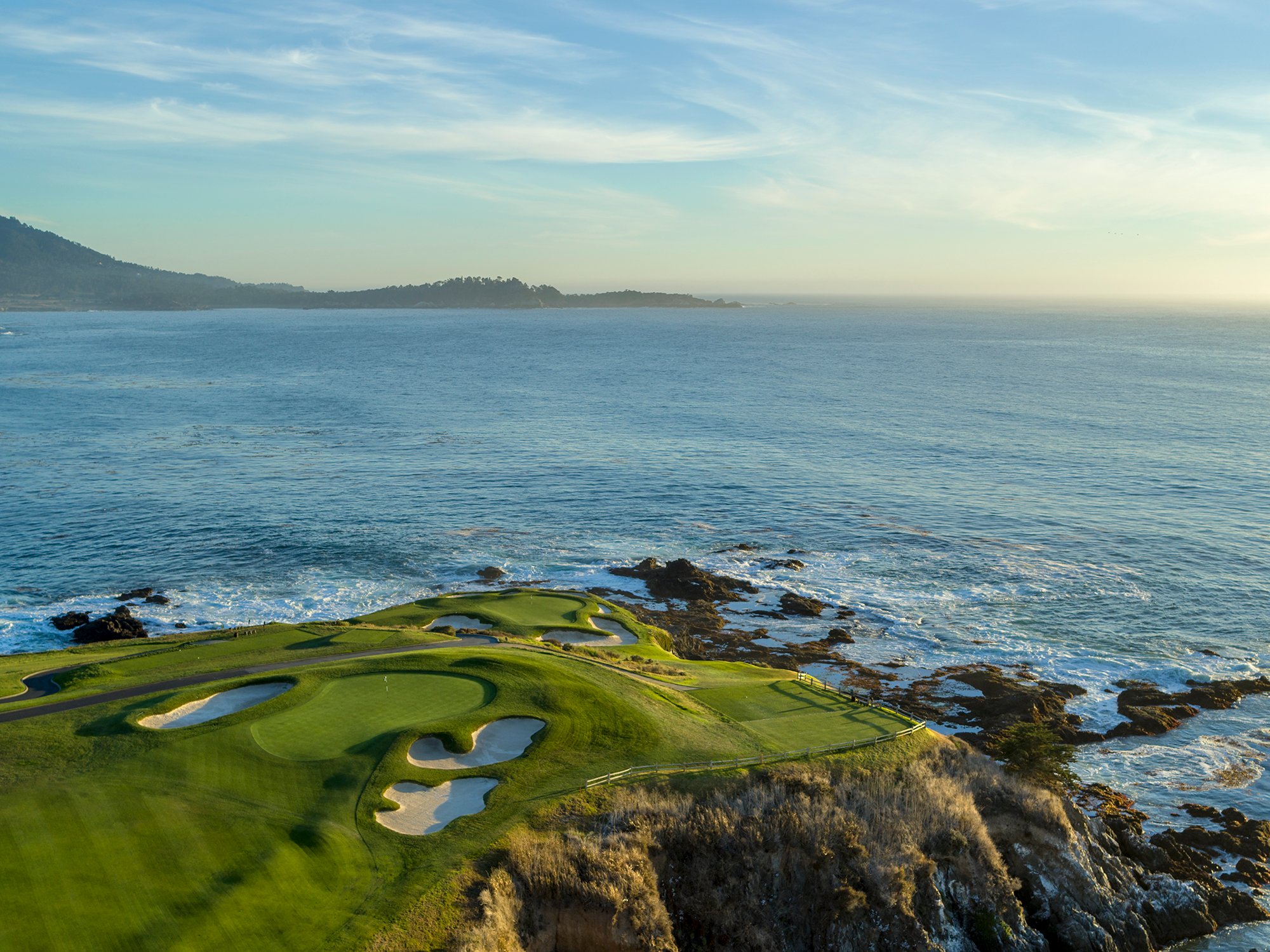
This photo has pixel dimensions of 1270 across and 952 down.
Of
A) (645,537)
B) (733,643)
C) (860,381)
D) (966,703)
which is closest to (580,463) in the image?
(645,537)

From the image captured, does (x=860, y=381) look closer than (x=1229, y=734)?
No

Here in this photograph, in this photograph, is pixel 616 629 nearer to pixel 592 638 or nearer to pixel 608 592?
pixel 592 638

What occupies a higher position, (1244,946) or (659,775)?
(659,775)

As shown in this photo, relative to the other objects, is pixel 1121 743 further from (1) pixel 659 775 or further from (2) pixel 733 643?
(1) pixel 659 775

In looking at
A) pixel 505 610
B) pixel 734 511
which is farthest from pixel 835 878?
pixel 734 511

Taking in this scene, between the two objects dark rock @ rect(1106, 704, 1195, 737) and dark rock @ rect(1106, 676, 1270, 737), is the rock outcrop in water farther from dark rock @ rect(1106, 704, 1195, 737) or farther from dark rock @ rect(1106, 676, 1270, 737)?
dark rock @ rect(1106, 676, 1270, 737)

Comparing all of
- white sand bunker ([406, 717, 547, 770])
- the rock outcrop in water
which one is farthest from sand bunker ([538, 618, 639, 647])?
the rock outcrop in water

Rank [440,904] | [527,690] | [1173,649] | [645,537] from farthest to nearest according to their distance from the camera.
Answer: [645,537]
[1173,649]
[527,690]
[440,904]
